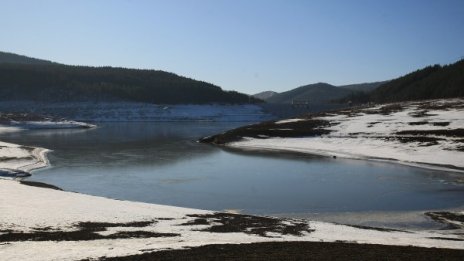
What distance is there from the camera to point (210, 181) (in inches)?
1556

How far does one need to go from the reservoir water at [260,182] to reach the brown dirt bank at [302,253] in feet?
35.0

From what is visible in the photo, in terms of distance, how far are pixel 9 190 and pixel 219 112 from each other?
15893 centimetres

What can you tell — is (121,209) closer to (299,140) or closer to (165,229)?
(165,229)

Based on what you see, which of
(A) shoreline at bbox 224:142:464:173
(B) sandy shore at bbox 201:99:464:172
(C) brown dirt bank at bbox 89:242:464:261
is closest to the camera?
(C) brown dirt bank at bbox 89:242:464:261

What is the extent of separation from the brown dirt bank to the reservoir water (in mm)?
10675

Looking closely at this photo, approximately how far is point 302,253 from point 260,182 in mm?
23337

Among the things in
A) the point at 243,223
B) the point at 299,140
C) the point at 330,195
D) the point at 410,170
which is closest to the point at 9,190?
the point at 243,223

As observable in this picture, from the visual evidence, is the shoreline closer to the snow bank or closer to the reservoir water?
the reservoir water

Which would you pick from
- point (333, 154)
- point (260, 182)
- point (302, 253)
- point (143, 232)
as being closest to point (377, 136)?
point (333, 154)

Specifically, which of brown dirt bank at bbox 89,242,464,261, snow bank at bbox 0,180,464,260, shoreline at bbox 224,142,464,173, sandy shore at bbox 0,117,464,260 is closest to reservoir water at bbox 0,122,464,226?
shoreline at bbox 224,142,464,173

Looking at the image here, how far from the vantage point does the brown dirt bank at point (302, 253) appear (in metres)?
15.1

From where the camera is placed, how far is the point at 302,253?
1582cm

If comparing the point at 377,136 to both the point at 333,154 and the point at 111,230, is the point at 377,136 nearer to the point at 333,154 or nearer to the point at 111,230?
the point at 333,154

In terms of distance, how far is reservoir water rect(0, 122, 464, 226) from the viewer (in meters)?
30.6
